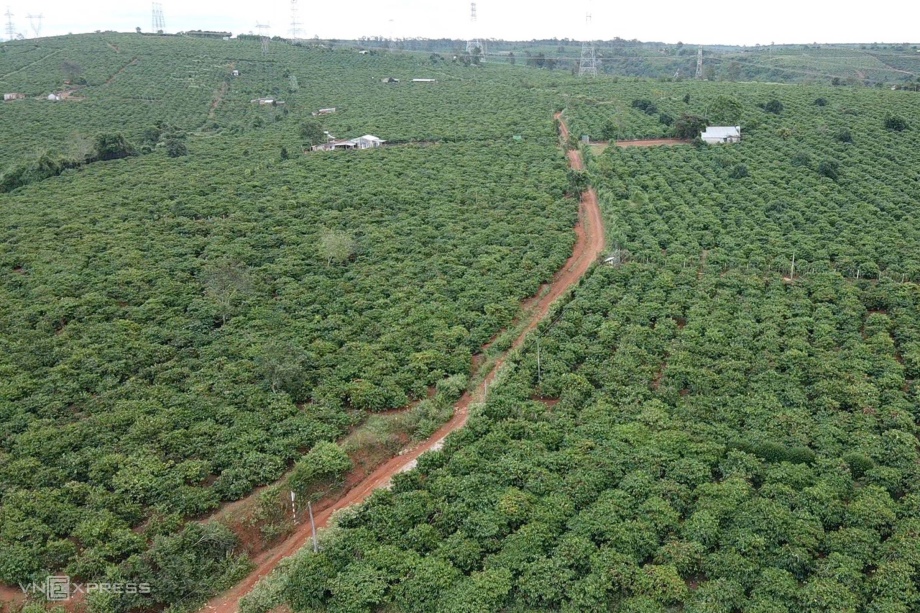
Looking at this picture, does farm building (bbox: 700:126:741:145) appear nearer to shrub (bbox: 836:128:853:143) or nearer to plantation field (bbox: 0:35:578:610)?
shrub (bbox: 836:128:853:143)

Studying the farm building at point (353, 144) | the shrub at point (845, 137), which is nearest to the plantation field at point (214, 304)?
the farm building at point (353, 144)

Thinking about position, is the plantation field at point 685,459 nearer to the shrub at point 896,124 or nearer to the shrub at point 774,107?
the shrub at point 896,124

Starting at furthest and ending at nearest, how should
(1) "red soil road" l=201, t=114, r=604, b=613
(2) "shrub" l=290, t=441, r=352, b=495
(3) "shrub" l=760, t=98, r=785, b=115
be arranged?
(3) "shrub" l=760, t=98, r=785, b=115 < (2) "shrub" l=290, t=441, r=352, b=495 < (1) "red soil road" l=201, t=114, r=604, b=613

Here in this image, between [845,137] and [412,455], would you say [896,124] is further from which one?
[412,455]

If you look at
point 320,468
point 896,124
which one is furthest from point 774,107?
point 320,468

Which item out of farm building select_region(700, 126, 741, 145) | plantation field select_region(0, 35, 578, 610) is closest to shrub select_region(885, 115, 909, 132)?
farm building select_region(700, 126, 741, 145)

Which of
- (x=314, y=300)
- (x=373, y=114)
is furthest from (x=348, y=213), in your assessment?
(x=373, y=114)
